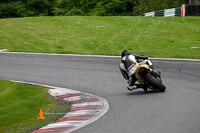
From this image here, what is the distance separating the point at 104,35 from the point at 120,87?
49.5 ft

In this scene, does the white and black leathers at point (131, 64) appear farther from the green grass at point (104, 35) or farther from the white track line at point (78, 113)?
the green grass at point (104, 35)

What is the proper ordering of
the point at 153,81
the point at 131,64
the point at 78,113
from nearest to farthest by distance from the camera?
the point at 78,113 → the point at 153,81 → the point at 131,64

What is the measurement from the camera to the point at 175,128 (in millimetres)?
7586

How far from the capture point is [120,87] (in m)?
12.8

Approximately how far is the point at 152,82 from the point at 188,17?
2449 centimetres

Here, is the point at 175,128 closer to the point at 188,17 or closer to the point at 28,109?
the point at 28,109

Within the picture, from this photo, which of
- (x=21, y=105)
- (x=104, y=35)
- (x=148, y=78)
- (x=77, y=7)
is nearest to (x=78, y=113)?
(x=21, y=105)

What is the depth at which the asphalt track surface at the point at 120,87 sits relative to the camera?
801 cm

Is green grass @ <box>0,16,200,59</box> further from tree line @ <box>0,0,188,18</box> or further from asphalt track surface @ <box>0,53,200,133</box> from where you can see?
tree line @ <box>0,0,188,18</box>

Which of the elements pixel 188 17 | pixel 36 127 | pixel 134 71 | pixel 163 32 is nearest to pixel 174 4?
pixel 188 17

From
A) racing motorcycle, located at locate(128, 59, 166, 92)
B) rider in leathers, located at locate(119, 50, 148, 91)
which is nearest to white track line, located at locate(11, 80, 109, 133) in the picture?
rider in leathers, located at locate(119, 50, 148, 91)

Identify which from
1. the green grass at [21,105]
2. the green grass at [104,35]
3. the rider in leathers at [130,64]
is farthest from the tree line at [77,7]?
the rider in leathers at [130,64]

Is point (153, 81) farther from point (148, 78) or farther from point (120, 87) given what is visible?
point (120, 87)

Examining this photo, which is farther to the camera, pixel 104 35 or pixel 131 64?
pixel 104 35
